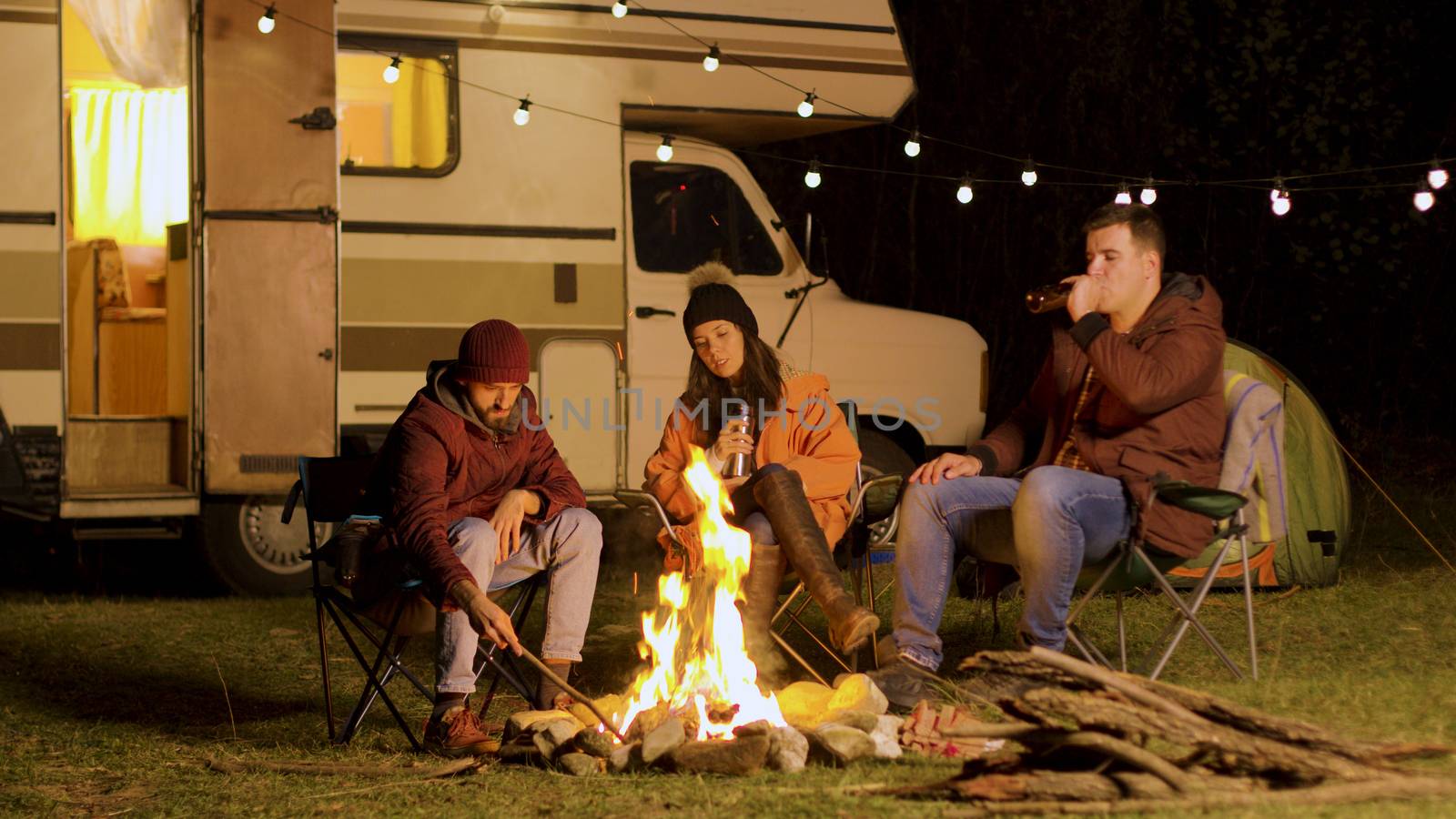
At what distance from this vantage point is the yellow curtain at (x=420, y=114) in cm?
656

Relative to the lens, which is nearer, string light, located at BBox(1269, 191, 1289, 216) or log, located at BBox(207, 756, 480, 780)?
log, located at BBox(207, 756, 480, 780)

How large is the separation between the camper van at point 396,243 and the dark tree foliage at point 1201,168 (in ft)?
14.0

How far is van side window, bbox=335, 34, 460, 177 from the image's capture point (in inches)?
256

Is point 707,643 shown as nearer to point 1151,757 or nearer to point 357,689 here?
point 1151,757

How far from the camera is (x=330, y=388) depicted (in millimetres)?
6340

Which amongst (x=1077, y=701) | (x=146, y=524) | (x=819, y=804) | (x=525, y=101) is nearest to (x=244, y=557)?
(x=146, y=524)

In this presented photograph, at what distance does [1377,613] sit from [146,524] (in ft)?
15.8

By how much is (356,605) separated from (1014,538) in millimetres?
1629

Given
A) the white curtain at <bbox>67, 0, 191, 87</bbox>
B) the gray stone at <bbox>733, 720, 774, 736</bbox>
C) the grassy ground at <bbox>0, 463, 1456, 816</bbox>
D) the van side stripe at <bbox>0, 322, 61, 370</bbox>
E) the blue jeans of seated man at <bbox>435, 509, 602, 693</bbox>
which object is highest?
the white curtain at <bbox>67, 0, 191, 87</bbox>

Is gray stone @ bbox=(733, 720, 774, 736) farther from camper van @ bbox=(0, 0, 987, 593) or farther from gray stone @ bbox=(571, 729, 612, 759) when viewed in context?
camper van @ bbox=(0, 0, 987, 593)

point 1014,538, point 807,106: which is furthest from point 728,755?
point 807,106

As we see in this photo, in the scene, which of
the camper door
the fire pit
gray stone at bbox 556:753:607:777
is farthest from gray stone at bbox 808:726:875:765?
the camper door

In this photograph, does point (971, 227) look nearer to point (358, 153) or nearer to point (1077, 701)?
point (358, 153)

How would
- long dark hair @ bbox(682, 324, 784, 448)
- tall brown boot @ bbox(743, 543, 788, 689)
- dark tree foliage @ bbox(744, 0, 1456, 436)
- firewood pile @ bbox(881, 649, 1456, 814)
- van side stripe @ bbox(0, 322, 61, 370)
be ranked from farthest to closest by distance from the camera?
1. dark tree foliage @ bbox(744, 0, 1456, 436)
2. van side stripe @ bbox(0, 322, 61, 370)
3. long dark hair @ bbox(682, 324, 784, 448)
4. tall brown boot @ bbox(743, 543, 788, 689)
5. firewood pile @ bbox(881, 649, 1456, 814)
